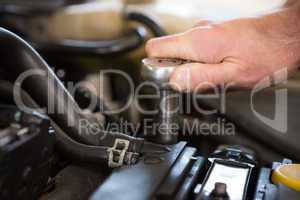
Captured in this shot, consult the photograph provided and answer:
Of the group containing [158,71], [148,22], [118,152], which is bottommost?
[118,152]

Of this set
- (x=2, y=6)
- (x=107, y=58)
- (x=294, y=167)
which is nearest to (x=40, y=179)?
(x=294, y=167)

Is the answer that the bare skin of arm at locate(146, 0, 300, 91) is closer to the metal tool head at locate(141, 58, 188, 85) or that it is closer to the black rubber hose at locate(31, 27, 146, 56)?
the metal tool head at locate(141, 58, 188, 85)

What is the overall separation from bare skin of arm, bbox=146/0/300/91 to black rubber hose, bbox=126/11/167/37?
422 millimetres

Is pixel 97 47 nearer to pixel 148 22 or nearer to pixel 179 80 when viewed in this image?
pixel 148 22

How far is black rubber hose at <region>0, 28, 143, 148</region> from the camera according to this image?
56cm

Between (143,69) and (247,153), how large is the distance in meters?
0.20

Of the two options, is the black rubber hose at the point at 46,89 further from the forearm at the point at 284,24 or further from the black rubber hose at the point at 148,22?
the black rubber hose at the point at 148,22

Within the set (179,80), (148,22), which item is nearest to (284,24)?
(179,80)

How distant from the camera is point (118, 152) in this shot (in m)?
0.52

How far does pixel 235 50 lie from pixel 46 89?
29 centimetres

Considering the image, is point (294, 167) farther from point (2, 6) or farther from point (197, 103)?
point (2, 6)

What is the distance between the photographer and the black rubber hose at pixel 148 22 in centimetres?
104

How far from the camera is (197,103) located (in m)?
0.79

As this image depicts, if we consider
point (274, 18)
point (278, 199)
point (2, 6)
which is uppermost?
point (2, 6)
